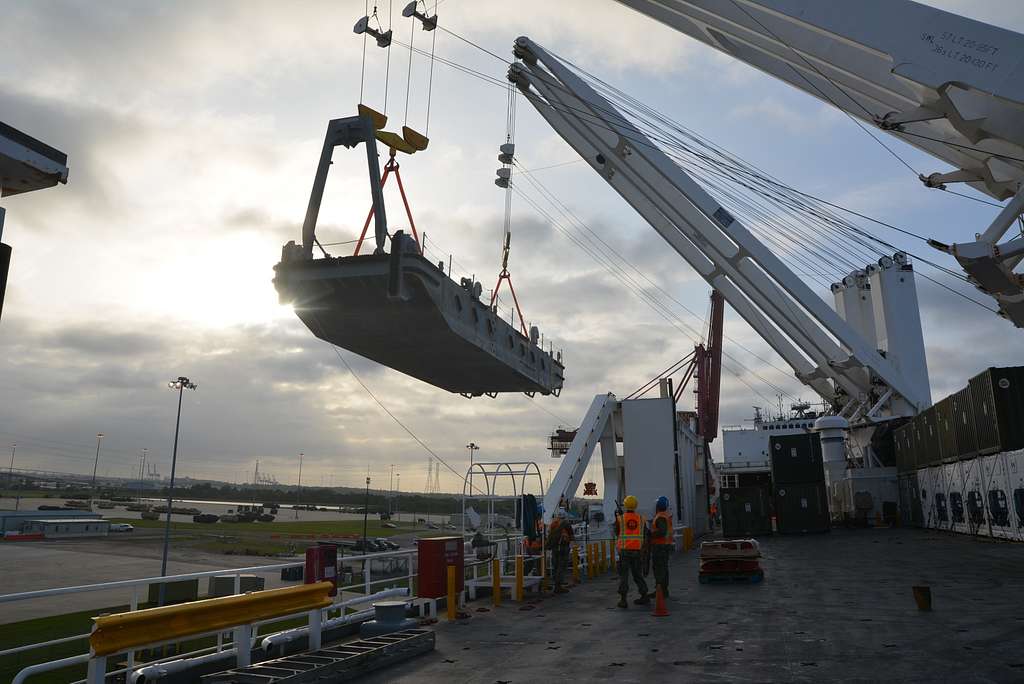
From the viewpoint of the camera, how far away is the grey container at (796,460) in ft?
103

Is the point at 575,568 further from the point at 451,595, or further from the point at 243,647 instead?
the point at 243,647

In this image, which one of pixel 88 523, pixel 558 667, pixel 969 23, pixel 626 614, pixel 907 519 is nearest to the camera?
→ pixel 558 667

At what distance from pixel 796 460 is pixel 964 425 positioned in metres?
7.43

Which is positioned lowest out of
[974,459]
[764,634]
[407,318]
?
[764,634]

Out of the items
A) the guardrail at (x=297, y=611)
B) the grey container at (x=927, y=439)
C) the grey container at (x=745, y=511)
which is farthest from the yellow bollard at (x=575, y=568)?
the grey container at (x=927, y=439)

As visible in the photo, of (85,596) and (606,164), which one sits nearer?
(606,164)

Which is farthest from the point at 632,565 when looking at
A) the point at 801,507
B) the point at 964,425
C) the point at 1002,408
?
the point at 801,507

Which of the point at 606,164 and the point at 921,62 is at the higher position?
the point at 606,164

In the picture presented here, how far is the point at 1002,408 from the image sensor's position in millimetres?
22141

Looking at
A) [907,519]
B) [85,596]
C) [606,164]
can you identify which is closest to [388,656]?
[606,164]

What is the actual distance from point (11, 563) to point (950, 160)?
61.8 meters

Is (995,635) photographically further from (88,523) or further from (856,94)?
(88,523)

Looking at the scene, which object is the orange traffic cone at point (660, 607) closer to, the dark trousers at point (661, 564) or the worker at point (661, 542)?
the dark trousers at point (661, 564)

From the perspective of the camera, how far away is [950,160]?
67.7 ft
